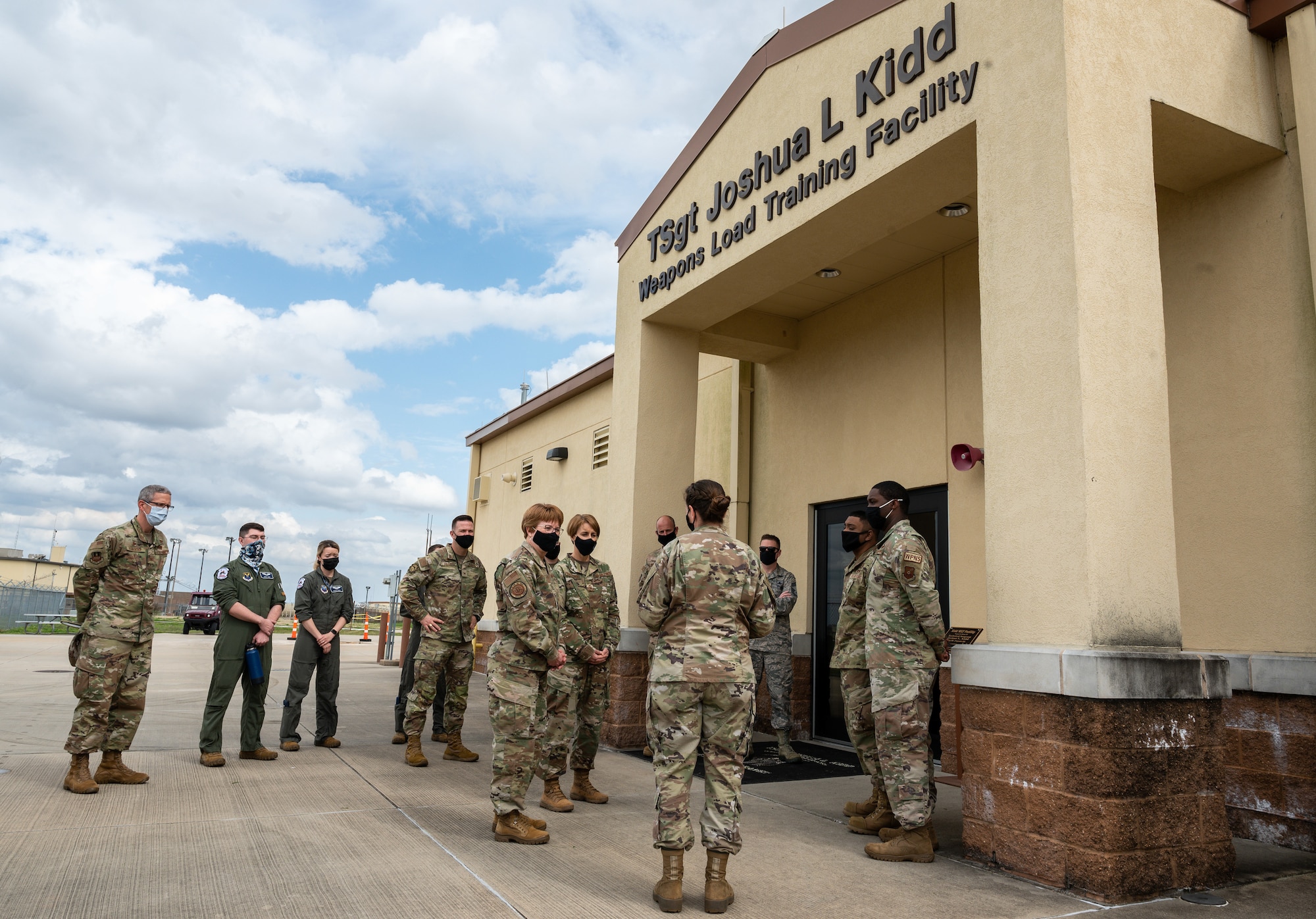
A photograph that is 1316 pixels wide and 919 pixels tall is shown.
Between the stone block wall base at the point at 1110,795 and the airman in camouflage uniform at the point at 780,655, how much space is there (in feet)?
11.4

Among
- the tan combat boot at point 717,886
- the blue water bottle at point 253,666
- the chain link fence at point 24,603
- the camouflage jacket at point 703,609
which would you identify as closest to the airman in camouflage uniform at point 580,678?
the camouflage jacket at point 703,609

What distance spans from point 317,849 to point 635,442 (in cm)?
528

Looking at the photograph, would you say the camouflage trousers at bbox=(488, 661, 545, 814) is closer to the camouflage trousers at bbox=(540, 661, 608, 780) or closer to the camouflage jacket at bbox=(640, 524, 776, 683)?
the camouflage trousers at bbox=(540, 661, 608, 780)

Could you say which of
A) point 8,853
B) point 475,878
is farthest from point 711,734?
point 8,853

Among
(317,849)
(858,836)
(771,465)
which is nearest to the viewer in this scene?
(317,849)

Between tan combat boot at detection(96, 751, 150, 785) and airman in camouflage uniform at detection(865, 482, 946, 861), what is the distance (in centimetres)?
468

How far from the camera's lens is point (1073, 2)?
15.7 ft

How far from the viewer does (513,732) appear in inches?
183

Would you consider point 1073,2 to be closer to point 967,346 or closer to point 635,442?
point 967,346

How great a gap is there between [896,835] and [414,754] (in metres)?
3.83

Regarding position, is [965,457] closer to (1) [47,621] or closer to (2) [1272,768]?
(2) [1272,768]

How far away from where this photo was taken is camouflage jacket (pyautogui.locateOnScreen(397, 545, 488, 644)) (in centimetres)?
722

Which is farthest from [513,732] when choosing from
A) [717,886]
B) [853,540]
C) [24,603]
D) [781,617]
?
[24,603]

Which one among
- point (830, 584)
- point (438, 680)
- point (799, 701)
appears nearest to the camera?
point (438, 680)
